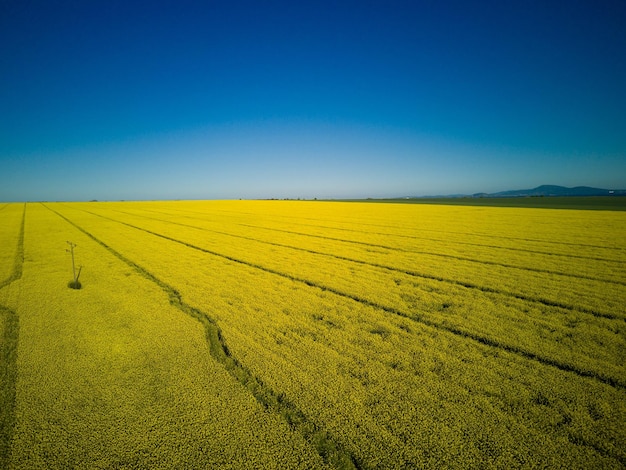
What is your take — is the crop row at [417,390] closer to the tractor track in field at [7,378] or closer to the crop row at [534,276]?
the crop row at [534,276]

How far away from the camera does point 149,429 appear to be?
2.86m

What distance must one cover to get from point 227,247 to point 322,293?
296 inches

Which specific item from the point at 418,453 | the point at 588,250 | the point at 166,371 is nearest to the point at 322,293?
the point at 166,371

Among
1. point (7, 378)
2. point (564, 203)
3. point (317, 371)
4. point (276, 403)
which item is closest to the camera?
point (276, 403)

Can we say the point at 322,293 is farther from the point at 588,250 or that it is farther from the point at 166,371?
the point at 588,250

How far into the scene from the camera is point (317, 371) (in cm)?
375

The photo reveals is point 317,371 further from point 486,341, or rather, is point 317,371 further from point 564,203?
point 564,203

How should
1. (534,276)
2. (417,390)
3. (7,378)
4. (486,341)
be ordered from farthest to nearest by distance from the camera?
(534,276), (486,341), (7,378), (417,390)

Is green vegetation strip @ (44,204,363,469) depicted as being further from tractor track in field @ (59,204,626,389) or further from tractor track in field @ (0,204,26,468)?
tractor track in field @ (59,204,626,389)

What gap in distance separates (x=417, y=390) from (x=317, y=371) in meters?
1.23

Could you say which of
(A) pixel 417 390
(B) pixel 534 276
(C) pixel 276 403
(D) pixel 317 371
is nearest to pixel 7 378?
(C) pixel 276 403

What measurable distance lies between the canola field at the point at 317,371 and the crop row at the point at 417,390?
2 centimetres

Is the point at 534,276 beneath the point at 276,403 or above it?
above

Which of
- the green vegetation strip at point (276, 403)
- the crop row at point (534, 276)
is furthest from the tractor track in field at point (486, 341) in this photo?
the green vegetation strip at point (276, 403)
